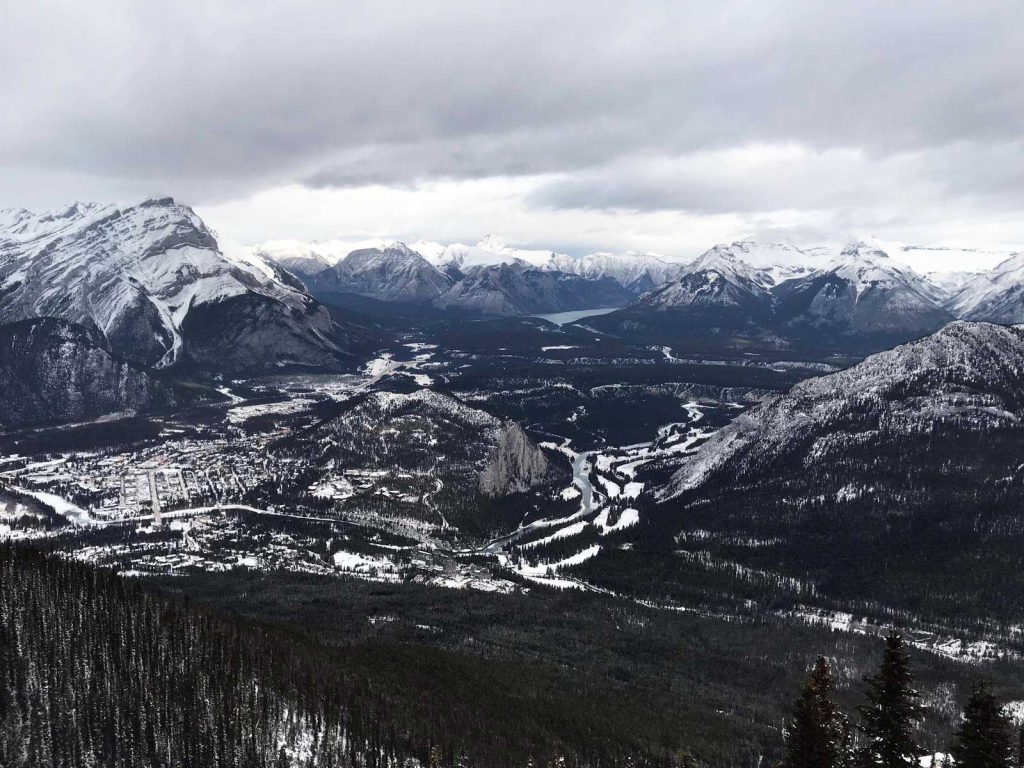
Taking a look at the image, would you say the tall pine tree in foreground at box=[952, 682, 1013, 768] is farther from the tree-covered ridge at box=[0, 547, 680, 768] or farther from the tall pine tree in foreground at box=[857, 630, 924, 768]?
the tree-covered ridge at box=[0, 547, 680, 768]

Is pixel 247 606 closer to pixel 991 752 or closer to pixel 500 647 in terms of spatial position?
pixel 500 647

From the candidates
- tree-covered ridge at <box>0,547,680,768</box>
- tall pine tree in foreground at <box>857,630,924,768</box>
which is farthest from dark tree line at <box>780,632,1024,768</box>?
tree-covered ridge at <box>0,547,680,768</box>

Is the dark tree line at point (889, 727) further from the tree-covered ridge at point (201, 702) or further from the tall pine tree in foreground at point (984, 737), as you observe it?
the tree-covered ridge at point (201, 702)

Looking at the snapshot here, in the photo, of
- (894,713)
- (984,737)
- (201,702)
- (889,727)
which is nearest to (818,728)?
(889,727)

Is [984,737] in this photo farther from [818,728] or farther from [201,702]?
[201,702]

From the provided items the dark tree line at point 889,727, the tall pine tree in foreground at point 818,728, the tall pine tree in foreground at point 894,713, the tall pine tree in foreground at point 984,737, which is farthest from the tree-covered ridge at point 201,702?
the tall pine tree in foreground at point 984,737

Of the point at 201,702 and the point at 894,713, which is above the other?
the point at 894,713
